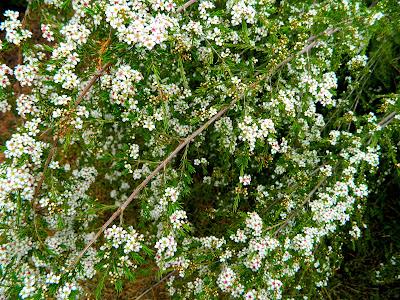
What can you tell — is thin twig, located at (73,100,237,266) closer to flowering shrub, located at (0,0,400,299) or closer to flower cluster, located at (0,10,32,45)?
flowering shrub, located at (0,0,400,299)

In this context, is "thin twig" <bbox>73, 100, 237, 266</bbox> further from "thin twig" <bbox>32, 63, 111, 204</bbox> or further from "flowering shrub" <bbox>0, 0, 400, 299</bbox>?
"thin twig" <bbox>32, 63, 111, 204</bbox>

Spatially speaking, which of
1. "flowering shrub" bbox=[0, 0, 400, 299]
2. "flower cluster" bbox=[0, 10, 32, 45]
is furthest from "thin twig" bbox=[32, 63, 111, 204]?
"flower cluster" bbox=[0, 10, 32, 45]

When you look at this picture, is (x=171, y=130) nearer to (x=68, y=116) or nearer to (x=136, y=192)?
(x=136, y=192)

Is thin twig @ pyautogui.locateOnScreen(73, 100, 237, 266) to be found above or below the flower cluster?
below

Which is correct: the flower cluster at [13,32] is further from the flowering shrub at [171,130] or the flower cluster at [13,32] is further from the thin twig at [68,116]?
the thin twig at [68,116]

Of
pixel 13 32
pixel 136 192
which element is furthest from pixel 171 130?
pixel 13 32

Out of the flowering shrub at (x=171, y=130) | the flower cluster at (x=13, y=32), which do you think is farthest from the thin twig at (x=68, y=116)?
the flower cluster at (x=13, y=32)

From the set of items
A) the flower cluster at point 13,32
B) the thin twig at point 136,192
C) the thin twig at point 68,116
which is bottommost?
the thin twig at point 136,192

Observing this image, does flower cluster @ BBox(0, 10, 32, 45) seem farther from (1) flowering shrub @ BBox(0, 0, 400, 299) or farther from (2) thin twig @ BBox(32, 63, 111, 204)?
(2) thin twig @ BBox(32, 63, 111, 204)

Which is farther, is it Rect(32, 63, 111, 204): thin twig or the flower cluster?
the flower cluster

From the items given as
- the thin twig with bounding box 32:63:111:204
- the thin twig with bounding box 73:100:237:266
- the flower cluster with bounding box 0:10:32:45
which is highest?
the flower cluster with bounding box 0:10:32:45

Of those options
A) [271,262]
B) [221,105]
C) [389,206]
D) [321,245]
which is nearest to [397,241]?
[389,206]
